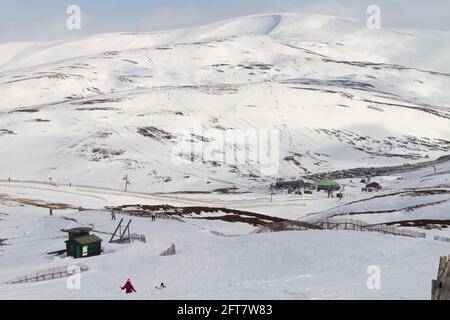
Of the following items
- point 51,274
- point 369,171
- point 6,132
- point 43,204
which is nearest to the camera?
point 51,274

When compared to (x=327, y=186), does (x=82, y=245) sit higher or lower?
higher

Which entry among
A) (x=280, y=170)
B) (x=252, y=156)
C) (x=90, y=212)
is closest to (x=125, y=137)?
(x=252, y=156)

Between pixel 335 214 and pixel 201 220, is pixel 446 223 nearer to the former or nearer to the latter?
pixel 335 214

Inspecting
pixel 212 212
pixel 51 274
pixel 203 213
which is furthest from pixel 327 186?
pixel 51 274

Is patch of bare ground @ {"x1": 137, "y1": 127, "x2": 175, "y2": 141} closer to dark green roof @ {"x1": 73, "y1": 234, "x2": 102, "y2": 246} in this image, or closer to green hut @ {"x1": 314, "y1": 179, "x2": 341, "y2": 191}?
green hut @ {"x1": 314, "y1": 179, "x2": 341, "y2": 191}

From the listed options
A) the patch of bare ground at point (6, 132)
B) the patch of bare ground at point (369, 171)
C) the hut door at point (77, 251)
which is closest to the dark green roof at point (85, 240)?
→ the hut door at point (77, 251)

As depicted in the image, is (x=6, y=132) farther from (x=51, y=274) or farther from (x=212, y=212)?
(x=51, y=274)
